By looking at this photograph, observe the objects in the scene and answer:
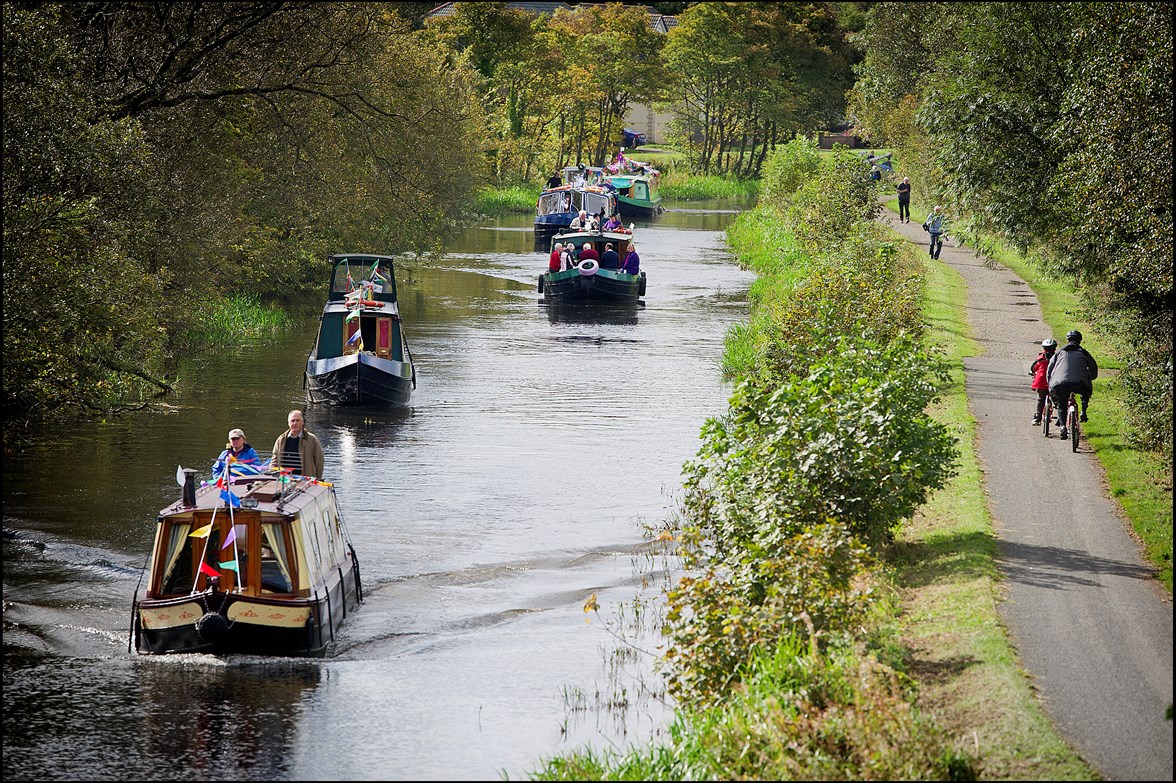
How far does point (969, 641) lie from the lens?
12914 mm

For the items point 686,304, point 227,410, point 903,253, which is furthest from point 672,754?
point 686,304

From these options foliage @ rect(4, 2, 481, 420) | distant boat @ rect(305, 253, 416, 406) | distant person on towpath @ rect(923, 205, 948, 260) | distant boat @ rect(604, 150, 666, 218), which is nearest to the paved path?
distant boat @ rect(305, 253, 416, 406)

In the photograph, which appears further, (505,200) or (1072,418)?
(505,200)

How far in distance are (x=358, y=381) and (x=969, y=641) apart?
19616mm

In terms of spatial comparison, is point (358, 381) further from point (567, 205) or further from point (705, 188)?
point (705, 188)

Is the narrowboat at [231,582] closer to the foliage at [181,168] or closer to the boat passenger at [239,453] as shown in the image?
the boat passenger at [239,453]

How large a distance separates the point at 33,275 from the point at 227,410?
32.2ft

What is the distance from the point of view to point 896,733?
10469 millimetres

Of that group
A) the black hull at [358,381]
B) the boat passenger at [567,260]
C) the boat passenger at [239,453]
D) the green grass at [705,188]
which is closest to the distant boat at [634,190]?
the green grass at [705,188]

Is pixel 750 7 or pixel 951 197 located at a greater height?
pixel 750 7

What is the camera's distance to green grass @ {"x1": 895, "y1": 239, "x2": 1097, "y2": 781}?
1045 cm

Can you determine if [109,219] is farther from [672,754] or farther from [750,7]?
[750,7]

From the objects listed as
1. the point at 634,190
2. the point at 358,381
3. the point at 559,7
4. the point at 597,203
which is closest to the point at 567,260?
the point at 597,203

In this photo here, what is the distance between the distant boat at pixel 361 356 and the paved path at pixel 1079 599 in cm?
1290
